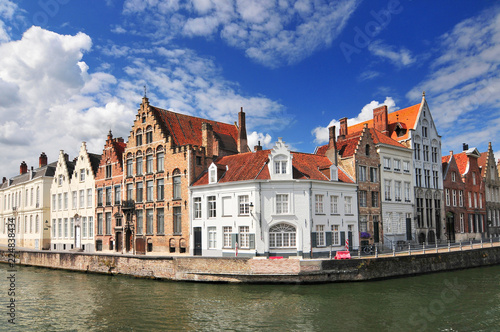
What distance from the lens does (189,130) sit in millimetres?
43125

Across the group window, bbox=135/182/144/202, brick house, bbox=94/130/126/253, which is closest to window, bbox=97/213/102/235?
brick house, bbox=94/130/126/253

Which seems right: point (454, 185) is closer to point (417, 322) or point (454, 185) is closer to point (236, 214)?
point (236, 214)

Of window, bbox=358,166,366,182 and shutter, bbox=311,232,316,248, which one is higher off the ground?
window, bbox=358,166,366,182

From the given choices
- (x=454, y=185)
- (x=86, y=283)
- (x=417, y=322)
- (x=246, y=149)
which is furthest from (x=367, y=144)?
(x=86, y=283)

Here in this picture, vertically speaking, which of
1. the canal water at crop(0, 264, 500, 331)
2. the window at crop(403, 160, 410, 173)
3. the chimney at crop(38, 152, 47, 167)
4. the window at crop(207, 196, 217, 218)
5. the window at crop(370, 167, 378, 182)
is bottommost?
the canal water at crop(0, 264, 500, 331)

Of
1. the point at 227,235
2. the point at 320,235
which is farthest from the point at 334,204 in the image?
the point at 227,235

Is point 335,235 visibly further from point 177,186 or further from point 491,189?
point 491,189

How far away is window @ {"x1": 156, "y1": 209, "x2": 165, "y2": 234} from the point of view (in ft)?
130

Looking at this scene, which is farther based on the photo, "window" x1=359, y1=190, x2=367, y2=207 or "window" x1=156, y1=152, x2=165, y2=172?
"window" x1=156, y1=152, x2=165, y2=172

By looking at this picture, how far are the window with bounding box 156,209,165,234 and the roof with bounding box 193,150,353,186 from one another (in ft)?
17.2

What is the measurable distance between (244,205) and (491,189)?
3857 cm

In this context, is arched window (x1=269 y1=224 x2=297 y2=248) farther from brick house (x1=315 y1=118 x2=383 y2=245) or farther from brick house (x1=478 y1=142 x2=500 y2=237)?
brick house (x1=478 y1=142 x2=500 y2=237)

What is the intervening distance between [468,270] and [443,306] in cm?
1498

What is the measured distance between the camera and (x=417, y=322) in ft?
61.0
